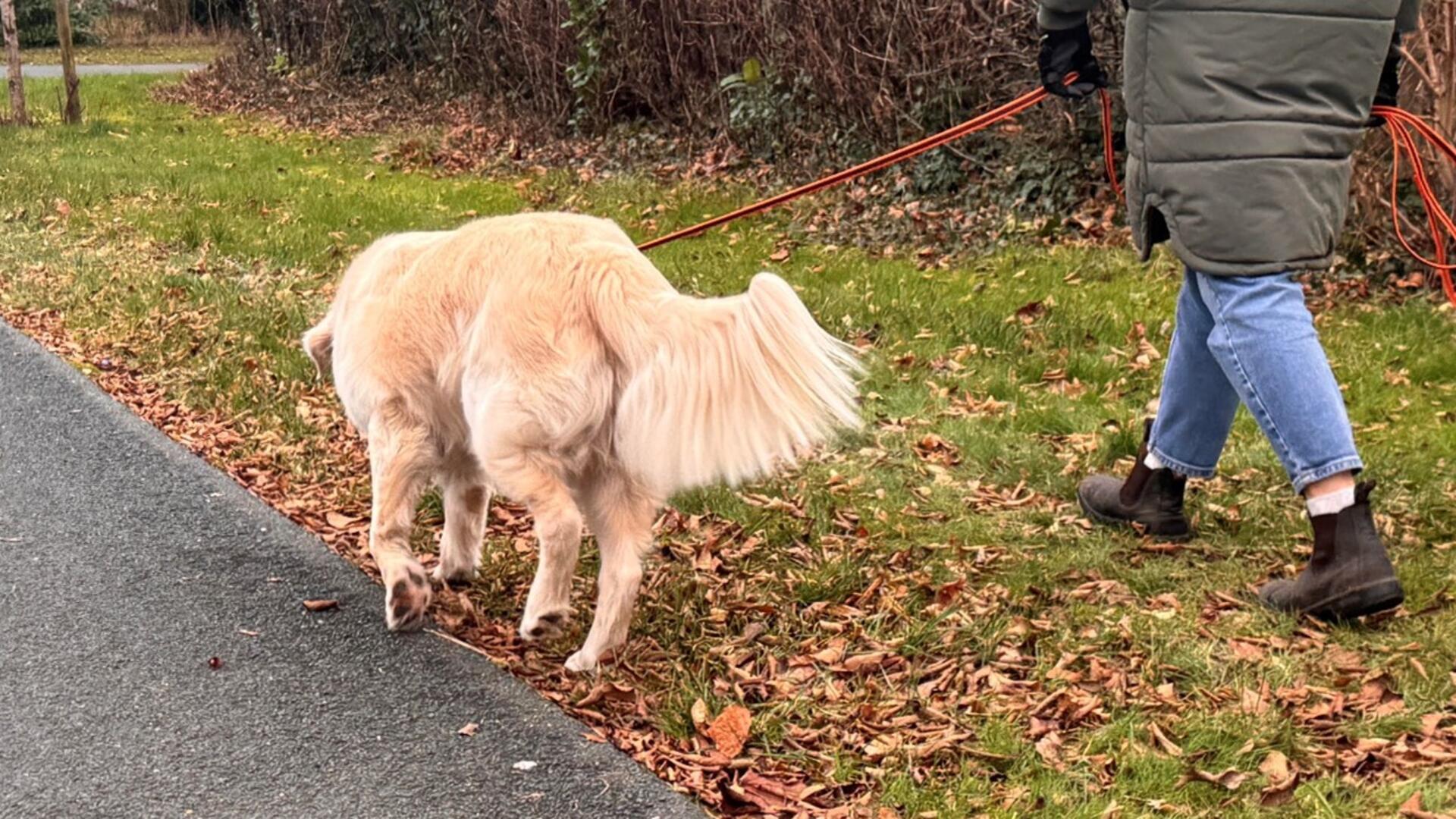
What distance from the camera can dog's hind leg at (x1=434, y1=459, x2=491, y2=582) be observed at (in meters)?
4.23

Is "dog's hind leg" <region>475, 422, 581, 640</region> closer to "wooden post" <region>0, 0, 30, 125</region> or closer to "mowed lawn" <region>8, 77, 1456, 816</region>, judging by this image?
"mowed lawn" <region>8, 77, 1456, 816</region>

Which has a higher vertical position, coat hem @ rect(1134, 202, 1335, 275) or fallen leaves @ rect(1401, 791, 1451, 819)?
coat hem @ rect(1134, 202, 1335, 275)

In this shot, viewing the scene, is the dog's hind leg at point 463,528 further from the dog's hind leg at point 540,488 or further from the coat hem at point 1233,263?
the coat hem at point 1233,263


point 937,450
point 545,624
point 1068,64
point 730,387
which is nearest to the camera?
point 730,387

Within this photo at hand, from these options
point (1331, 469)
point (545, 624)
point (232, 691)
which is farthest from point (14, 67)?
point (1331, 469)

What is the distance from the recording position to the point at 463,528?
14.2 ft

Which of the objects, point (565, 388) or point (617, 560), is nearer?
point (565, 388)

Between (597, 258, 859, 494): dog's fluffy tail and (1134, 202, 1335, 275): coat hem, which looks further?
(1134, 202, 1335, 275): coat hem

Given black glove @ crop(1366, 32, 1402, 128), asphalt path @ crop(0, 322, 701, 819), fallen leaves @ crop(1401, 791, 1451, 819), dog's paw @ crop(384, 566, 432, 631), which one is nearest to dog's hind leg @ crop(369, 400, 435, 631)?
dog's paw @ crop(384, 566, 432, 631)

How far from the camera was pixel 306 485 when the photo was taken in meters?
5.39

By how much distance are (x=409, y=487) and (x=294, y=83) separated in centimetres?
1684

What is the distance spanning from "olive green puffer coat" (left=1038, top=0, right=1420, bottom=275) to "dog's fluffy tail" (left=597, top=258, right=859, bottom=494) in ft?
3.47

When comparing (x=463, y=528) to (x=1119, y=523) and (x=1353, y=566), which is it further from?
(x=1353, y=566)

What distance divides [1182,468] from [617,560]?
1.80 m
